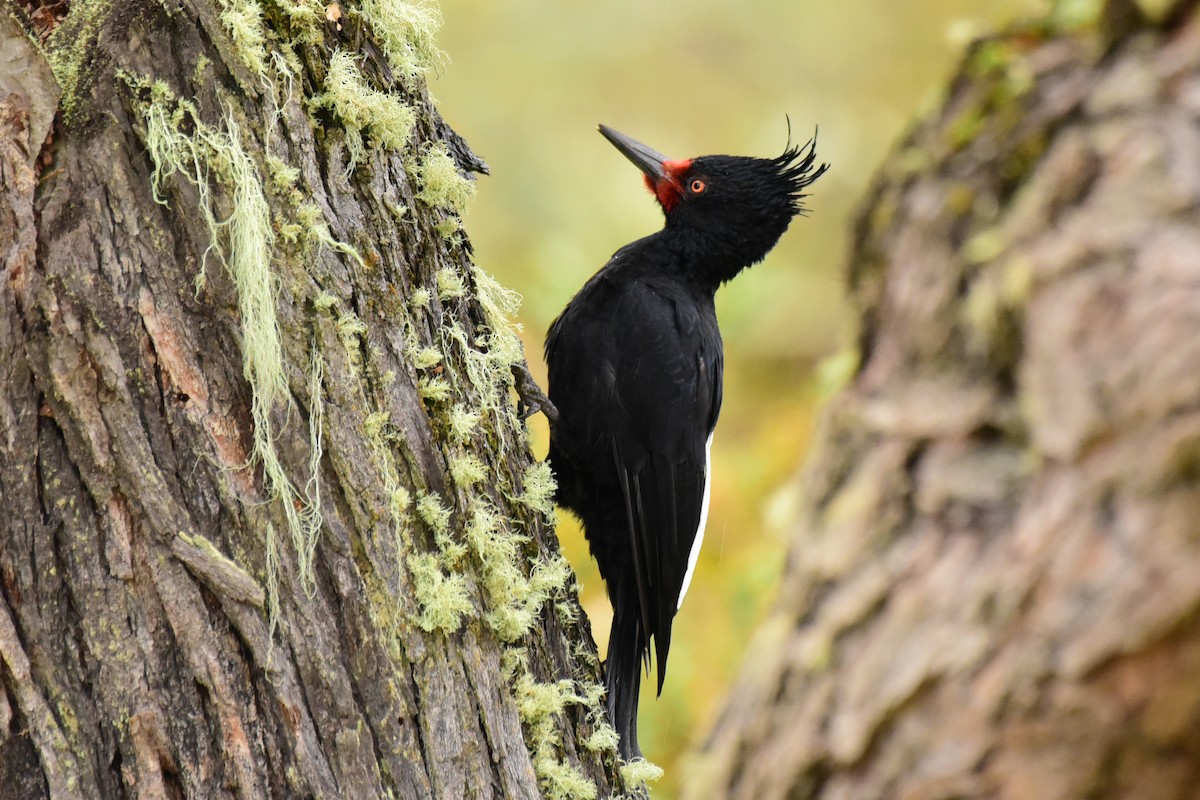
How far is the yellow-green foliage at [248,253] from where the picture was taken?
149 cm

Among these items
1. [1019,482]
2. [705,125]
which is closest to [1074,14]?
[1019,482]

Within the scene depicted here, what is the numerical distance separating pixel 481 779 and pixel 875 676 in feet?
2.67

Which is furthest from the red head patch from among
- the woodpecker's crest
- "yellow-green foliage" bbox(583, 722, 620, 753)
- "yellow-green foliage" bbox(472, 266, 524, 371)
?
"yellow-green foliage" bbox(583, 722, 620, 753)

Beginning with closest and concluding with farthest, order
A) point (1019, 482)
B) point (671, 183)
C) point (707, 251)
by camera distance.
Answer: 1. point (1019, 482)
2. point (707, 251)
3. point (671, 183)

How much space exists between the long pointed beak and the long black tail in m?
1.37

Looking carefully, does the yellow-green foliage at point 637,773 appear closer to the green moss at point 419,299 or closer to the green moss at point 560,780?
the green moss at point 560,780

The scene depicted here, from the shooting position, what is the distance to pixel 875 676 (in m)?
0.94

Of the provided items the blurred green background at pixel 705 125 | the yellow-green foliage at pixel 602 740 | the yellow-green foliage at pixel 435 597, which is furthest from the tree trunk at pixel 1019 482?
the blurred green background at pixel 705 125

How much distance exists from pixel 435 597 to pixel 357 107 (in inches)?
29.4

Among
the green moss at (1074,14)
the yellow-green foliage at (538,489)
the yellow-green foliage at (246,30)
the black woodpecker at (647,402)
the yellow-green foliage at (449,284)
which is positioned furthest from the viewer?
the black woodpecker at (647,402)

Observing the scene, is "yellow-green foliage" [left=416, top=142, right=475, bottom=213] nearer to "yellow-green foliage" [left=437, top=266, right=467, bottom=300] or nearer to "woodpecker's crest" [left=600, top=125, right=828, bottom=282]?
"yellow-green foliage" [left=437, top=266, right=467, bottom=300]

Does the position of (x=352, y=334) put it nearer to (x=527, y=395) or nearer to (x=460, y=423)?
(x=460, y=423)

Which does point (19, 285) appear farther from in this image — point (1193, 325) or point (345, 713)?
point (1193, 325)

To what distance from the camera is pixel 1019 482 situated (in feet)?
3.02
